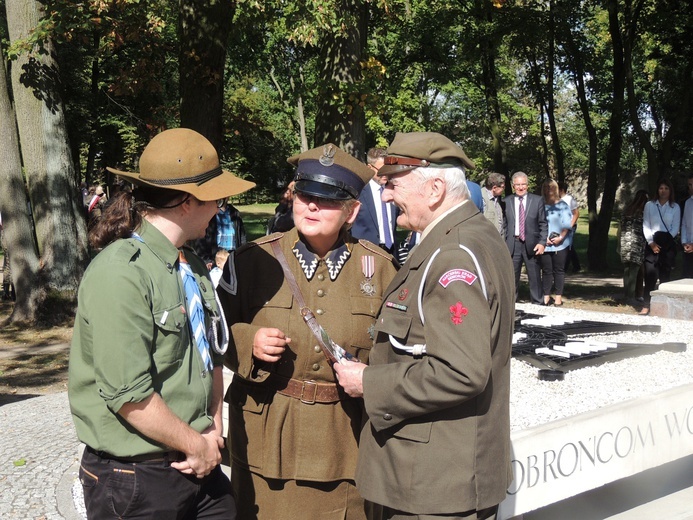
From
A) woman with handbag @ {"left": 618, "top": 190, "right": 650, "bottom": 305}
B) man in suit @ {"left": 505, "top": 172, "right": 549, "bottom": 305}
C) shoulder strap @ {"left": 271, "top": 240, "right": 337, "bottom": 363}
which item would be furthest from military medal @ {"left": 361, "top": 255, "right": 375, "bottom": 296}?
woman with handbag @ {"left": 618, "top": 190, "right": 650, "bottom": 305}

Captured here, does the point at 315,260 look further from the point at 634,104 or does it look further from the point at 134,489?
the point at 634,104

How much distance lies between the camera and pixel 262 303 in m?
3.10

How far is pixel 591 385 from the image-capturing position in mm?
5566

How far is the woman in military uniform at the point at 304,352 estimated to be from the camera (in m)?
3.01

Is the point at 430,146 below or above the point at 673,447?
above

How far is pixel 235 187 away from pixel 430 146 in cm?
65

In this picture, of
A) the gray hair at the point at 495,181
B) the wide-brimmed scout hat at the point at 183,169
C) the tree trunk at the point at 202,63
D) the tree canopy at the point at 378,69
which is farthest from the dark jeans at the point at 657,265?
the wide-brimmed scout hat at the point at 183,169

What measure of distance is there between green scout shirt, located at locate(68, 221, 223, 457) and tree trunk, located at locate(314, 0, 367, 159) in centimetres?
850

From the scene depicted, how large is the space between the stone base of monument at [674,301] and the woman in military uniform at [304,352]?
693 cm

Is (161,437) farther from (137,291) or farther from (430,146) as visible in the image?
(430,146)

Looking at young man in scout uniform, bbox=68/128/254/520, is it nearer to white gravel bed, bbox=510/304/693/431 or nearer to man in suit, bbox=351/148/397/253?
white gravel bed, bbox=510/304/693/431

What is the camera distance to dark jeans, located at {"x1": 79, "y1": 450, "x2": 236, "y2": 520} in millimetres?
2369

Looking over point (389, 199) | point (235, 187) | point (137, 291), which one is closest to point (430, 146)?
point (389, 199)

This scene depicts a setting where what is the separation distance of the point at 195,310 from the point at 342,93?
333 inches
